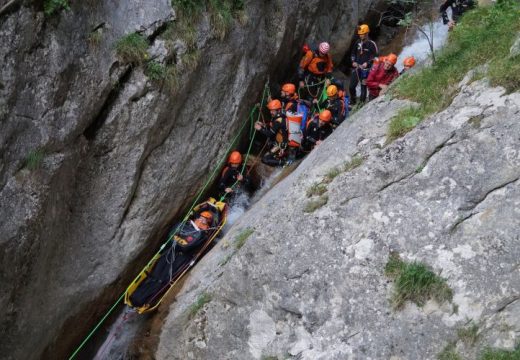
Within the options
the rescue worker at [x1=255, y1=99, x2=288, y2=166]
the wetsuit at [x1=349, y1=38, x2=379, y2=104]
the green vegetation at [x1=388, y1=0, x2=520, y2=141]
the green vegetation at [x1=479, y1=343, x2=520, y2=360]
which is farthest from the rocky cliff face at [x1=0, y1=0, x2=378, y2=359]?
the green vegetation at [x1=479, y1=343, x2=520, y2=360]

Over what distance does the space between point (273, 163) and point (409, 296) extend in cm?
498

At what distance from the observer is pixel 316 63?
11336 millimetres

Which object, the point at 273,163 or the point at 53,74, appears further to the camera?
the point at 273,163

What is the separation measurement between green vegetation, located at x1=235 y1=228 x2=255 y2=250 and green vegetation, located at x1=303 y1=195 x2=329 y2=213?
958mm

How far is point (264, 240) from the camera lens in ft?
24.2

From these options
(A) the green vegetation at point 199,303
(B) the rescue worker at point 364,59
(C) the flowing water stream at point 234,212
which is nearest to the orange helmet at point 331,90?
(B) the rescue worker at point 364,59

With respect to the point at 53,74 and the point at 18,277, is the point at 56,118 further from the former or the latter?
the point at 18,277

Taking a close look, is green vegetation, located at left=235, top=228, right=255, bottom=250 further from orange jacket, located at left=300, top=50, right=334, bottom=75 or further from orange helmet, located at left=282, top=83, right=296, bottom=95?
orange jacket, located at left=300, top=50, right=334, bottom=75

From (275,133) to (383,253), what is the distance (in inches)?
179

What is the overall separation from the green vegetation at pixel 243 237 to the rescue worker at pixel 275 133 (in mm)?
2922

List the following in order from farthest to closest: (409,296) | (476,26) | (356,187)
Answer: (476,26) < (356,187) < (409,296)

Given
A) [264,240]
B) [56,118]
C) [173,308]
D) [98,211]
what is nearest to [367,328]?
[264,240]

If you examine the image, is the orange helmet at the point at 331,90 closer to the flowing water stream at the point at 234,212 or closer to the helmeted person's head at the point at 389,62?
the helmeted person's head at the point at 389,62

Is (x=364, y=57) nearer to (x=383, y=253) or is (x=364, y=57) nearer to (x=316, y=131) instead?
(x=316, y=131)
